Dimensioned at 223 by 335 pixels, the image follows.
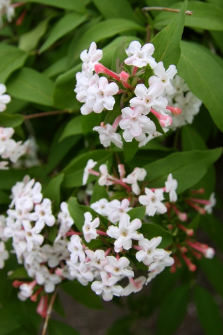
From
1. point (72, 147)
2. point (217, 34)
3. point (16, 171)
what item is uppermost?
point (217, 34)

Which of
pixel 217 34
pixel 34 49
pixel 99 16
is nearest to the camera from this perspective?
pixel 217 34

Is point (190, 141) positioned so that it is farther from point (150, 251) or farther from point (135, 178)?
point (150, 251)

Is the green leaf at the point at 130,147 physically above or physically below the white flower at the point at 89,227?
above

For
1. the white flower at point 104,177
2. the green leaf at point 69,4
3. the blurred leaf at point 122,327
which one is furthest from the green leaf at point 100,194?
the blurred leaf at point 122,327

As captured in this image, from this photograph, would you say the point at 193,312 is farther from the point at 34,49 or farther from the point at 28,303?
the point at 34,49

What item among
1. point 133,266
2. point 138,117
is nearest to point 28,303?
point 133,266

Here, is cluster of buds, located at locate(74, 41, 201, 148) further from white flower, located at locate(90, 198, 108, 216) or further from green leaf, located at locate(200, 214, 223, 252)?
green leaf, located at locate(200, 214, 223, 252)

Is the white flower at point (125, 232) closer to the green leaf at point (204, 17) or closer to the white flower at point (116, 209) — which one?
the white flower at point (116, 209)
